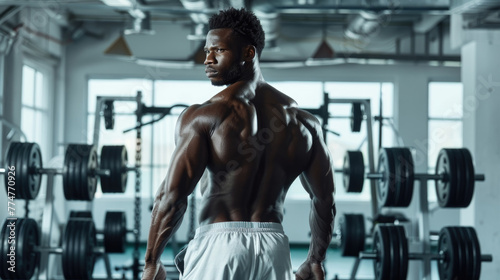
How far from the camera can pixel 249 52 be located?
148cm

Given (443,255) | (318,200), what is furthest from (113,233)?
(318,200)

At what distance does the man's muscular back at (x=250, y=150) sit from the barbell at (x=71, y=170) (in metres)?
2.42

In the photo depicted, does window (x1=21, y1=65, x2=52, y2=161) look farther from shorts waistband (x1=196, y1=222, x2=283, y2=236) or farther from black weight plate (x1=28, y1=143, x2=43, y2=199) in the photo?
shorts waistband (x1=196, y1=222, x2=283, y2=236)

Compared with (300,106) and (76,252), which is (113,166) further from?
(300,106)

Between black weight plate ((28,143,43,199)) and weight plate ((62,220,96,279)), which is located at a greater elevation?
black weight plate ((28,143,43,199))

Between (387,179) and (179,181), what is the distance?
8.59 ft

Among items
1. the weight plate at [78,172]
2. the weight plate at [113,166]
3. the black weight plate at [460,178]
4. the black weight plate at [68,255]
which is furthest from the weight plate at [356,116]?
the black weight plate at [68,255]

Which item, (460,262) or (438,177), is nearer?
(460,262)

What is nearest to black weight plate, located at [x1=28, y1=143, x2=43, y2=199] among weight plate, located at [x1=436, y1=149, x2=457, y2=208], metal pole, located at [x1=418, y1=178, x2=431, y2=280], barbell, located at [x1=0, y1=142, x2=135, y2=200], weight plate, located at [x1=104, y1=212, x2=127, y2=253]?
barbell, located at [x1=0, y1=142, x2=135, y2=200]

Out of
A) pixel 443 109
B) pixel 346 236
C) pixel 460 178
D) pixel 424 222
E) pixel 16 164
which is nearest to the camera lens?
pixel 16 164

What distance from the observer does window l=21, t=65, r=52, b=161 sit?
6895 millimetres

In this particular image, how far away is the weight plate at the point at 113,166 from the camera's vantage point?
13.5 feet

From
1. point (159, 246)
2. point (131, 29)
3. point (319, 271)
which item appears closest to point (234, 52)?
point (159, 246)

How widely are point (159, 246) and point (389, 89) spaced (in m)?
7.30
